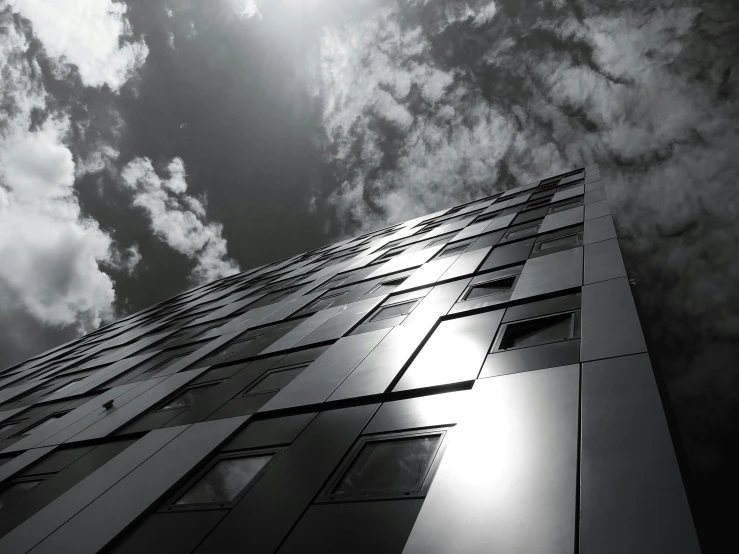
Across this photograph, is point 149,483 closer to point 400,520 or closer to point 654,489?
point 400,520

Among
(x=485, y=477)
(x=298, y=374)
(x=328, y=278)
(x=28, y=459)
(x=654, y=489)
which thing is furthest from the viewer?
(x=328, y=278)

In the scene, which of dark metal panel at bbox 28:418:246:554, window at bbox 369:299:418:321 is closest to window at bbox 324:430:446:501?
dark metal panel at bbox 28:418:246:554

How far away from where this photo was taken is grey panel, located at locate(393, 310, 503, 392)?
7.59 m

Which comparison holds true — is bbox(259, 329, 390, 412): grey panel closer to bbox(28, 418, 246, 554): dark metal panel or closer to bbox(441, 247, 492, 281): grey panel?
bbox(28, 418, 246, 554): dark metal panel

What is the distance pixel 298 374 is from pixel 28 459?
766 cm

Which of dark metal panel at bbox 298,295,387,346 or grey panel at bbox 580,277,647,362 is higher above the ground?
dark metal panel at bbox 298,295,387,346

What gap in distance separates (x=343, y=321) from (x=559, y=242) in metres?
6.99

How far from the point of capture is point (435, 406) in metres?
6.82

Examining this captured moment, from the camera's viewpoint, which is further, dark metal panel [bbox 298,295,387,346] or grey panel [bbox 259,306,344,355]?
grey panel [bbox 259,306,344,355]

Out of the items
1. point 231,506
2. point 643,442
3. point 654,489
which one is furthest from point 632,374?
point 231,506

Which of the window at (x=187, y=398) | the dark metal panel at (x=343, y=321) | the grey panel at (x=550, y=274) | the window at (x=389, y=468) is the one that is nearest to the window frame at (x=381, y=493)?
the window at (x=389, y=468)

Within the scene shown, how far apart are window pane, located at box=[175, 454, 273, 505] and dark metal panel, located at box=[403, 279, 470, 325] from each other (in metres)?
5.12

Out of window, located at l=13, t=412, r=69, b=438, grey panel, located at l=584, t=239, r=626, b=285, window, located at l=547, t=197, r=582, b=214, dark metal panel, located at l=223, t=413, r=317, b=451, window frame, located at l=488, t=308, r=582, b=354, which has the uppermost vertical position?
window, located at l=547, t=197, r=582, b=214

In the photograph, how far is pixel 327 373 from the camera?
9.80 meters
